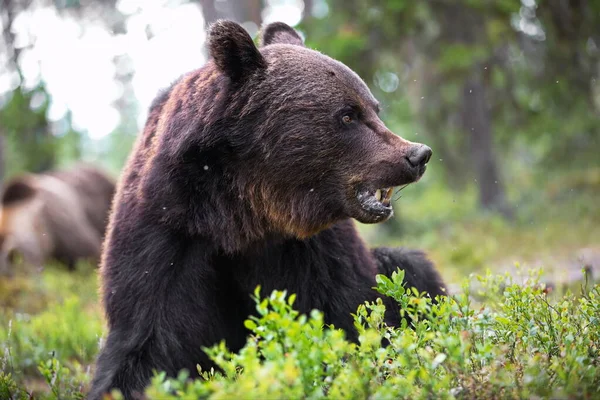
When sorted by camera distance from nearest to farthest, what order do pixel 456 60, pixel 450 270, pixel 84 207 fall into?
pixel 450 270, pixel 456 60, pixel 84 207

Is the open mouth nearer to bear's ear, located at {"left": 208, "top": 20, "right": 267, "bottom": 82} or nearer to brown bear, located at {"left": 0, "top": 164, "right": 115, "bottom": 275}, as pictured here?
bear's ear, located at {"left": 208, "top": 20, "right": 267, "bottom": 82}

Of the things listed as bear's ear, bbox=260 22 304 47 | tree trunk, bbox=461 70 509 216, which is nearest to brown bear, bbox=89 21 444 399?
bear's ear, bbox=260 22 304 47

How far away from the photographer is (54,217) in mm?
11508

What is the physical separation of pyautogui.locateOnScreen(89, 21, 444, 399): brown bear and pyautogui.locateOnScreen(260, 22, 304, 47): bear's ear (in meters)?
0.59

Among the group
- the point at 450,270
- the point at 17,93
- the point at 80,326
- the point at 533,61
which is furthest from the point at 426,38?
the point at 80,326

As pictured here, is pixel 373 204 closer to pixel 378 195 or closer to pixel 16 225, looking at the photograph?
pixel 378 195

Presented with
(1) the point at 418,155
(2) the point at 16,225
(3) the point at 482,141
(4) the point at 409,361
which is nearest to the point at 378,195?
(1) the point at 418,155

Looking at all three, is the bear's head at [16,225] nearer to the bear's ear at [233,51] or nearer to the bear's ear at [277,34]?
the bear's ear at [277,34]

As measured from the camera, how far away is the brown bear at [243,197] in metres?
3.63

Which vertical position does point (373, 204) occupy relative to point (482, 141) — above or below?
above

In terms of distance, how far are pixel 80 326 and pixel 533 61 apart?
42.6ft

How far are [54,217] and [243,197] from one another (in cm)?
868

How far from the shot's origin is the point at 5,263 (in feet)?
31.0

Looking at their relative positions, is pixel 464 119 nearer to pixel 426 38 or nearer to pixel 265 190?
pixel 426 38
